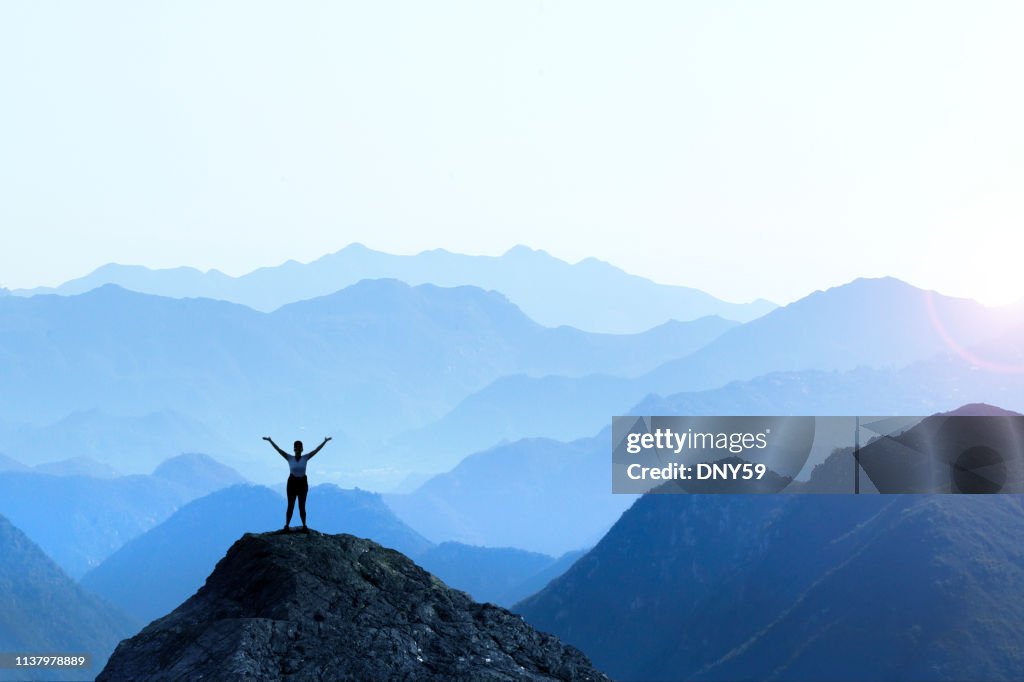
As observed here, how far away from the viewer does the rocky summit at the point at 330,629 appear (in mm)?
44438

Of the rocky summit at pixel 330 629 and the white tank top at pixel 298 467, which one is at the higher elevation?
the white tank top at pixel 298 467

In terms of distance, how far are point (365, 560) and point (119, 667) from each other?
992cm

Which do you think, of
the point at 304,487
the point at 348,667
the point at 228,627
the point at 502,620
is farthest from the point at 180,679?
the point at 502,620

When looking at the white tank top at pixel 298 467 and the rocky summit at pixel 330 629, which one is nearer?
the rocky summit at pixel 330 629

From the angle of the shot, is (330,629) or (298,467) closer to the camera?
(330,629)

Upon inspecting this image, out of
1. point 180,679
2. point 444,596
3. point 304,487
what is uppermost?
point 304,487

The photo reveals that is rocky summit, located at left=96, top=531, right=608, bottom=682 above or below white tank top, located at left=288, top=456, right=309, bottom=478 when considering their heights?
below

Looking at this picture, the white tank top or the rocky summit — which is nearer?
the rocky summit

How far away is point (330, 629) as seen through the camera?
4597 cm

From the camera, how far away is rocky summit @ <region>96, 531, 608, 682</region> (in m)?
44.4

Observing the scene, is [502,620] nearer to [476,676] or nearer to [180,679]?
[476,676]

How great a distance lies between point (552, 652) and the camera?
5062 centimetres

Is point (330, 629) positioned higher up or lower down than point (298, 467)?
lower down

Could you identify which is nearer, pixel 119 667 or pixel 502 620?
pixel 119 667
